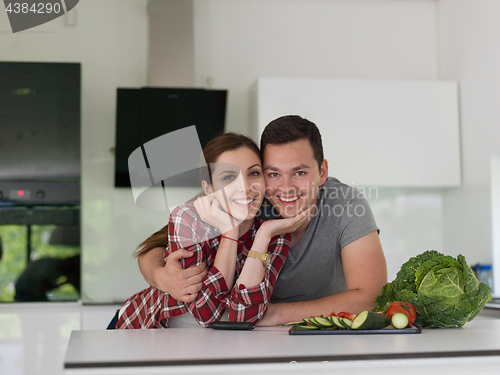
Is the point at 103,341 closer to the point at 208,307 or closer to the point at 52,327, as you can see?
the point at 208,307

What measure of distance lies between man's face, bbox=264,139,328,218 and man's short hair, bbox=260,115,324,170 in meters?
0.02

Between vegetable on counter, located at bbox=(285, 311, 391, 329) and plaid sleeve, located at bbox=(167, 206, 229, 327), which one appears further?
plaid sleeve, located at bbox=(167, 206, 229, 327)

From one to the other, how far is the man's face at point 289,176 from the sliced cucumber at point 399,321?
1.79ft

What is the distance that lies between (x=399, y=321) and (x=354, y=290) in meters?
0.34

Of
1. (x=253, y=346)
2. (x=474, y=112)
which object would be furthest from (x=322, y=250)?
(x=474, y=112)

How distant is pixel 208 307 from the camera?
4.37 ft

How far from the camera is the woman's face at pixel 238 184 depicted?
149cm

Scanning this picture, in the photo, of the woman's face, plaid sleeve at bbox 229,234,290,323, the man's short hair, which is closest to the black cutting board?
plaid sleeve at bbox 229,234,290,323

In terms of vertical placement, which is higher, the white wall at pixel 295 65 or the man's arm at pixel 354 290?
the white wall at pixel 295 65

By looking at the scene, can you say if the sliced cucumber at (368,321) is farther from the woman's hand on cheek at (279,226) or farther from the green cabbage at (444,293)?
the woman's hand on cheek at (279,226)

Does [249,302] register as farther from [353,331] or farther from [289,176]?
[289,176]

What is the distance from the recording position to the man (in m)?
1.57
